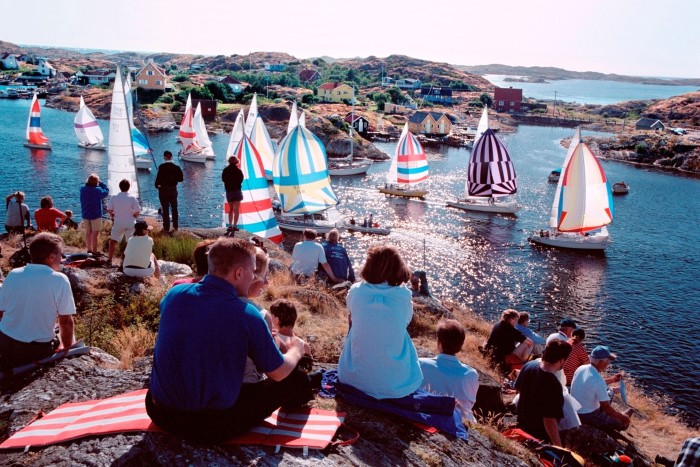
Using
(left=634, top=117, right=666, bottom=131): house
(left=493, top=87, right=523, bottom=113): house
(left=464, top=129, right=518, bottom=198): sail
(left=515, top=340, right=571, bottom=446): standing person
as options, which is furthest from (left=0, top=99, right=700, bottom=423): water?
(left=493, top=87, right=523, bottom=113): house

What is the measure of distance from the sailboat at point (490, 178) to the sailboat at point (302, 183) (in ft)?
49.5

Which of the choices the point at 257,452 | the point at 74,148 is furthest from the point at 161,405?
the point at 74,148

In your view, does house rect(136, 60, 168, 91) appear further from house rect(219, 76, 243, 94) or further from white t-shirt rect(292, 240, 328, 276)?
white t-shirt rect(292, 240, 328, 276)

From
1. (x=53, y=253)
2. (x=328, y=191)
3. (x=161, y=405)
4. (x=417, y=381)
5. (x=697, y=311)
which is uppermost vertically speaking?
(x=53, y=253)

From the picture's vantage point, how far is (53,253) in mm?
5551

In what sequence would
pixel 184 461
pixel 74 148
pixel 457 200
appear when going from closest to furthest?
pixel 184 461, pixel 457 200, pixel 74 148

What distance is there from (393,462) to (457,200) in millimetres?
44553

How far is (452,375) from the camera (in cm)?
600

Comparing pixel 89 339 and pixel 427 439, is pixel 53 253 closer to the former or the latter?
pixel 89 339

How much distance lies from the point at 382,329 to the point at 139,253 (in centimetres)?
582

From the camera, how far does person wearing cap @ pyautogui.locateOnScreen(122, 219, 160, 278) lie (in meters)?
9.30

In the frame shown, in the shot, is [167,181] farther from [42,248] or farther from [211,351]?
[211,351]

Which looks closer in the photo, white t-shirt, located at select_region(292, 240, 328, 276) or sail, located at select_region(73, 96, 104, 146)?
white t-shirt, located at select_region(292, 240, 328, 276)

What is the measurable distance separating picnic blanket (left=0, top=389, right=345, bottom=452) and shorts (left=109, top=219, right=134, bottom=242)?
7301 mm
